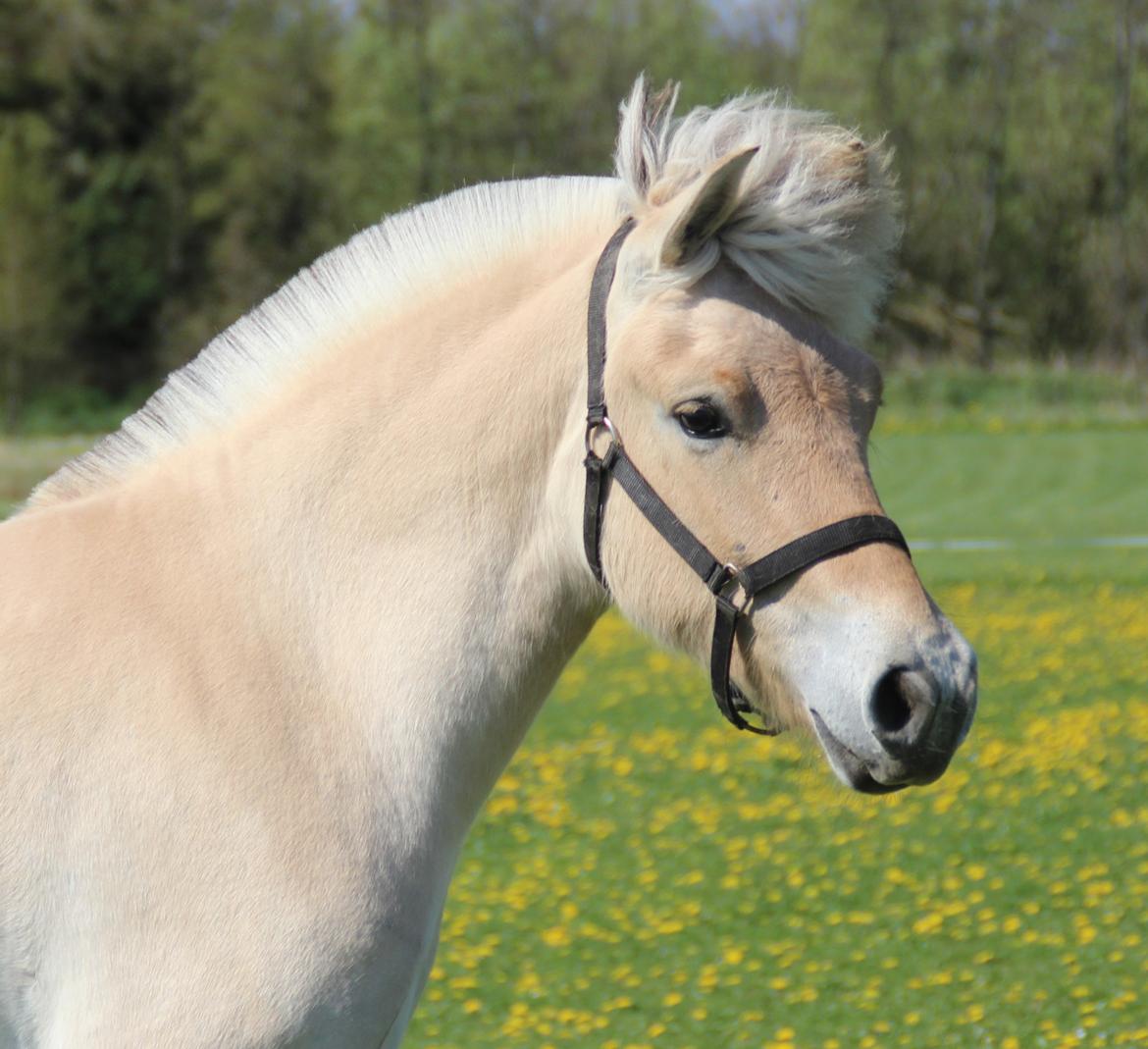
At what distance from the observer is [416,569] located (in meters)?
2.94

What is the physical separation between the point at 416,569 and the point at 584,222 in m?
0.85

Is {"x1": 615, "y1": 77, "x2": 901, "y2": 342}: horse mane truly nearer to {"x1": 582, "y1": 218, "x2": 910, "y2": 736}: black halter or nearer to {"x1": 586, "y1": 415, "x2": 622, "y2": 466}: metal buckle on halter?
{"x1": 582, "y1": 218, "x2": 910, "y2": 736}: black halter

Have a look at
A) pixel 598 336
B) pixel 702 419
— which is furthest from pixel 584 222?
pixel 702 419

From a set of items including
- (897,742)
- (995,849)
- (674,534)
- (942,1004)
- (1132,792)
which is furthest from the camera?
(1132,792)

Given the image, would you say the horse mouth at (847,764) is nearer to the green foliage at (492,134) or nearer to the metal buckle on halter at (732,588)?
the metal buckle on halter at (732,588)

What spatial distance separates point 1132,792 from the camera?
345 inches

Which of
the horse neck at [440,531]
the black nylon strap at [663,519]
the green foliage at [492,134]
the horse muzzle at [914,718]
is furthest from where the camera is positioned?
the green foliage at [492,134]

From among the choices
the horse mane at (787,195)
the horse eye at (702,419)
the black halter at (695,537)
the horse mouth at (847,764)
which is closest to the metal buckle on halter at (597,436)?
the black halter at (695,537)

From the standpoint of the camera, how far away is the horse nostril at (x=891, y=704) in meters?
2.57

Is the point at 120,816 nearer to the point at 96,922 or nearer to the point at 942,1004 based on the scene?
the point at 96,922

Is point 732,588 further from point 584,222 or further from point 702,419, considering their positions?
point 584,222

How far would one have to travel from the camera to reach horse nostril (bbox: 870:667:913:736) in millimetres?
2574

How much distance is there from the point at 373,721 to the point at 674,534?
2.31 feet

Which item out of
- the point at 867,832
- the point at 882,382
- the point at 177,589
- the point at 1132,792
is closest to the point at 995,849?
the point at 867,832
